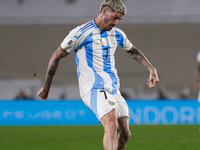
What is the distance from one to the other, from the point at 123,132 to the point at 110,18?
139 centimetres

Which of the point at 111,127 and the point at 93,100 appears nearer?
the point at 111,127

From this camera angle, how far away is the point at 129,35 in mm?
27484

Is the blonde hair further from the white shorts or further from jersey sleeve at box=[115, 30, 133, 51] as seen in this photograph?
the white shorts

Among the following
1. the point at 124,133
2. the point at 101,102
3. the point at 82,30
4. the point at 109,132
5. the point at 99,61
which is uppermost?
the point at 82,30

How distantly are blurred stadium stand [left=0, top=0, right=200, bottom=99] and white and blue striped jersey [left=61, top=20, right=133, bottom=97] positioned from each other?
722 inches

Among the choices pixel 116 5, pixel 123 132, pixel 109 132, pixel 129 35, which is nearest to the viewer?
pixel 109 132

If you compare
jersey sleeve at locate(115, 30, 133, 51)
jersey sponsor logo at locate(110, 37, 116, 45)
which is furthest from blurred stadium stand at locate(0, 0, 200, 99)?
jersey sponsor logo at locate(110, 37, 116, 45)

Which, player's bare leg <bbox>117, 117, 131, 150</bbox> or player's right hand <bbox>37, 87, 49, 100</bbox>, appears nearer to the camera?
player's right hand <bbox>37, 87, 49, 100</bbox>

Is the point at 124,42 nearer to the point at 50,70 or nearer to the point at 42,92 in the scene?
the point at 50,70

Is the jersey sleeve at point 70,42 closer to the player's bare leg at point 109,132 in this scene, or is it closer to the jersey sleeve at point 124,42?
the jersey sleeve at point 124,42

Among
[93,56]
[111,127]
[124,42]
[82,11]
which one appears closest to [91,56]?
[93,56]

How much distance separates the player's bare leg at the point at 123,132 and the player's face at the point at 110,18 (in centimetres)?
110

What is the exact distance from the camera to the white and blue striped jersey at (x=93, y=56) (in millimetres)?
5180

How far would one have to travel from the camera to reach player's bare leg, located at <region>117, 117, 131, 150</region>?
17.8 feet
